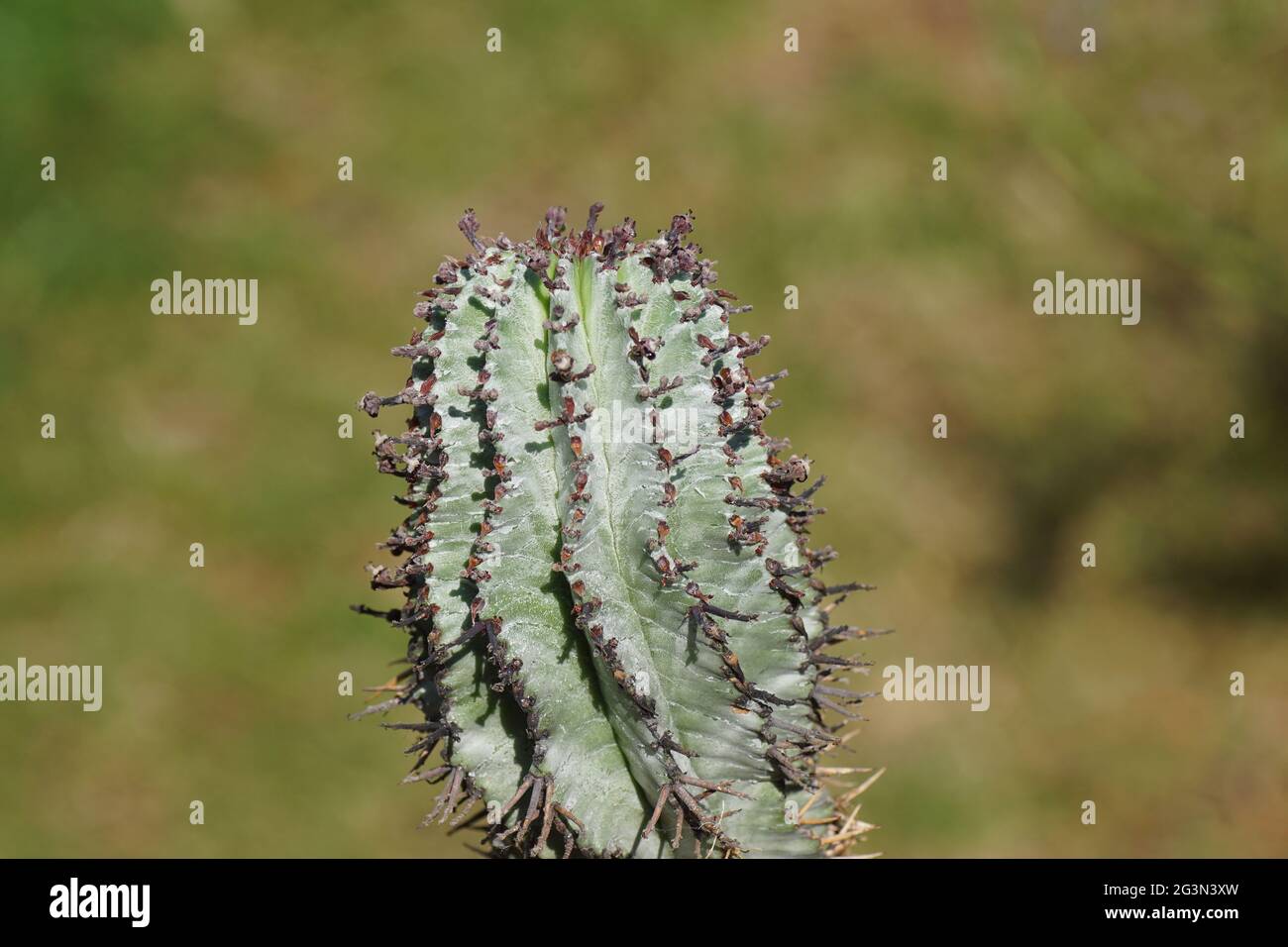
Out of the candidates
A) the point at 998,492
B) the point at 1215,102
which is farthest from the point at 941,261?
the point at 1215,102

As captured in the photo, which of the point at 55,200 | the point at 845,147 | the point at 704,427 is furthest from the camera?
the point at 845,147

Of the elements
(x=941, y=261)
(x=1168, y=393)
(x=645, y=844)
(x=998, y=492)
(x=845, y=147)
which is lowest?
(x=645, y=844)

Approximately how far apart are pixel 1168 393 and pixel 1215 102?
0.92m

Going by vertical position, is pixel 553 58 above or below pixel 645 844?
above

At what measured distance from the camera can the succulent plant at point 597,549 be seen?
3.61 ft

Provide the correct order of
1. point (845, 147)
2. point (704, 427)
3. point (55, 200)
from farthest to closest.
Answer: point (845, 147) → point (55, 200) → point (704, 427)

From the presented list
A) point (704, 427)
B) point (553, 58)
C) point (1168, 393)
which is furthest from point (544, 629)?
point (1168, 393)

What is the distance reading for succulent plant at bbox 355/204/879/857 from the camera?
1.10m

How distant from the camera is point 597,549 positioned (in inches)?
43.6

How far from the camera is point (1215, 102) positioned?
11.7 feet

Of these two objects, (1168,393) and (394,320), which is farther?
(1168,393)

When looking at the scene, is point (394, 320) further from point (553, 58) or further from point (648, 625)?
point (648, 625)

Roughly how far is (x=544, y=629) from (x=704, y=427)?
25 cm

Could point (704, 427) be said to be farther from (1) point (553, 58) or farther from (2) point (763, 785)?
(1) point (553, 58)
